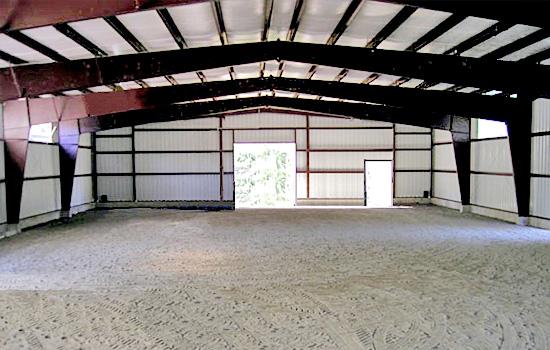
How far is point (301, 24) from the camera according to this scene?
6965 mm

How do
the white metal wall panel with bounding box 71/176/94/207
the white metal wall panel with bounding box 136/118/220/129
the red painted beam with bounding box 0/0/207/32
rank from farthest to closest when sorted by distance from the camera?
1. the white metal wall panel with bounding box 136/118/220/129
2. the white metal wall panel with bounding box 71/176/94/207
3. the red painted beam with bounding box 0/0/207/32

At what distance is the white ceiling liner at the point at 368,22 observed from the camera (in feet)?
19.3

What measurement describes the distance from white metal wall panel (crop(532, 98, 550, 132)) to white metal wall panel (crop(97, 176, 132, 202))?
13.8m

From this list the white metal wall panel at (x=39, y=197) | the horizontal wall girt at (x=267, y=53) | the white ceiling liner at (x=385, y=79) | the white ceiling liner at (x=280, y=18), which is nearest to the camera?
the white ceiling liner at (x=280, y=18)

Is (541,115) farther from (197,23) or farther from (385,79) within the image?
(197,23)

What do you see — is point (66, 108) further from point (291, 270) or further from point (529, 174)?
point (529, 174)

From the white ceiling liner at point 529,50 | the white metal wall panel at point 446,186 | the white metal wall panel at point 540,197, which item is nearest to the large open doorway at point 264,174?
the white metal wall panel at point 446,186

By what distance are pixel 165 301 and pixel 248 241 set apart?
3905mm

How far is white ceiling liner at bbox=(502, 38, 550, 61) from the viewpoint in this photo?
7242 millimetres

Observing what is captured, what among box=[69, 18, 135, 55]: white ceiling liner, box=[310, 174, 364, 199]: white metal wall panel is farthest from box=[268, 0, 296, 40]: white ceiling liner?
box=[310, 174, 364, 199]: white metal wall panel

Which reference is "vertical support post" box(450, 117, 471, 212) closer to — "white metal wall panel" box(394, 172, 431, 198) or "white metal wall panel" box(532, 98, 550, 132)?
"white metal wall panel" box(532, 98, 550, 132)

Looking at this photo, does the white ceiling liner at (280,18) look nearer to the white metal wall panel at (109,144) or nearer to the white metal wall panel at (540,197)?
the white metal wall panel at (540,197)

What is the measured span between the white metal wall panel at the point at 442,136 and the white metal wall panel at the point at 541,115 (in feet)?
14.9

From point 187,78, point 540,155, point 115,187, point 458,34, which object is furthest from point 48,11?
point 115,187
